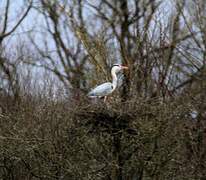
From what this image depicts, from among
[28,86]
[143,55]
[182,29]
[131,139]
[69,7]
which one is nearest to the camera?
[131,139]

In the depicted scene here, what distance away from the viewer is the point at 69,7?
2722 centimetres

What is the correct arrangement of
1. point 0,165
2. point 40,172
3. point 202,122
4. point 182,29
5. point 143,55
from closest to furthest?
point 40,172 < point 0,165 < point 202,122 < point 143,55 < point 182,29

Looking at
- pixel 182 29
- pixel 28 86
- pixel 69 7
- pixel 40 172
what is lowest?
pixel 40 172

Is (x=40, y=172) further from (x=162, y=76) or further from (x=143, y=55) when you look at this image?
(x=143, y=55)

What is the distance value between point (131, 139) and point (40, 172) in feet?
6.61

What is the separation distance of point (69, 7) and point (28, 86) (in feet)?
32.8

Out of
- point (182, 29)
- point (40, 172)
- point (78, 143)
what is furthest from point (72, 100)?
point (182, 29)

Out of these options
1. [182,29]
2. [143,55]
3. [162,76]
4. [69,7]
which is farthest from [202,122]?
[69,7]

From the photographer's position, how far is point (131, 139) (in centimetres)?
1188

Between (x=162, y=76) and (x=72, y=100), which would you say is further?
(x=162, y=76)

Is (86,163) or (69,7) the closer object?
(86,163)

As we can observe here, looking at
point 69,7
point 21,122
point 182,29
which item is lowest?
point 21,122

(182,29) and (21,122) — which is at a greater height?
(182,29)

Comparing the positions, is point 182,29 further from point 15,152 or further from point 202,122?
point 15,152
